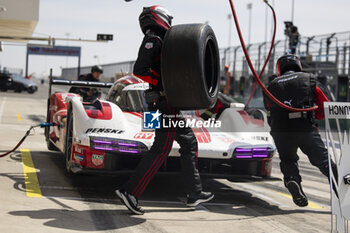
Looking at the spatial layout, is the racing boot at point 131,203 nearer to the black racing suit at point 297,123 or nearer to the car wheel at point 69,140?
the car wheel at point 69,140

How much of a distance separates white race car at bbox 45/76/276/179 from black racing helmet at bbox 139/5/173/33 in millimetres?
1099

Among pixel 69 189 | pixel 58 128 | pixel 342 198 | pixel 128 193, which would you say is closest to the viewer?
pixel 342 198

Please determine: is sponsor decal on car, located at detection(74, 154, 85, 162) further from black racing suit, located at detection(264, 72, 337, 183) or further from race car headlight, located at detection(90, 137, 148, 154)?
black racing suit, located at detection(264, 72, 337, 183)

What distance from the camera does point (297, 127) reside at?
215 inches

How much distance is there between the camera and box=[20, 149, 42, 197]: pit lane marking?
17.7ft

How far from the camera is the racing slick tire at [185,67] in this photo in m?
4.50

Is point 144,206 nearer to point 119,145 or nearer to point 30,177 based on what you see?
point 119,145

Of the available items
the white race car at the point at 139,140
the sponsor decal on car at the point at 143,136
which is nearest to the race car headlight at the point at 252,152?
the white race car at the point at 139,140

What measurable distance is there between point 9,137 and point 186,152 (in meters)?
5.78

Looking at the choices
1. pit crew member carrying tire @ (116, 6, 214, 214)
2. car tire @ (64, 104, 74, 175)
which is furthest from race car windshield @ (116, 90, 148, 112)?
pit crew member carrying tire @ (116, 6, 214, 214)

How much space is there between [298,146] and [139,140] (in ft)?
5.31

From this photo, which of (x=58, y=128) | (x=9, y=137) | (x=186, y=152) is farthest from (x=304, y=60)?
(x=186, y=152)

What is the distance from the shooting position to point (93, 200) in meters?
5.25

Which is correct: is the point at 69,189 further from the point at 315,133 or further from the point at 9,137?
the point at 9,137
